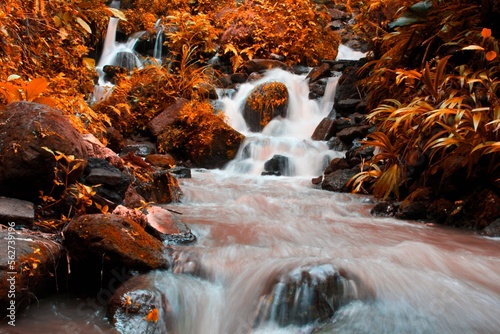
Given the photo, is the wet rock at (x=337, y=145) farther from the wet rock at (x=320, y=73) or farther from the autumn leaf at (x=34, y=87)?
the autumn leaf at (x=34, y=87)

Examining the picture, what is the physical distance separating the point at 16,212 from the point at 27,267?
657mm

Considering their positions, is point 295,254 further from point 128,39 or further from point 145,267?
point 128,39

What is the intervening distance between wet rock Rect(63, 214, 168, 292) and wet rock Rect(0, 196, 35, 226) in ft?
0.92

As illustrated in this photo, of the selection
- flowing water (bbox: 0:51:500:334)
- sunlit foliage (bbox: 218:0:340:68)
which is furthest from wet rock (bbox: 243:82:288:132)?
flowing water (bbox: 0:51:500:334)

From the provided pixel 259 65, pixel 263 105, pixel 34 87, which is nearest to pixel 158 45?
pixel 259 65

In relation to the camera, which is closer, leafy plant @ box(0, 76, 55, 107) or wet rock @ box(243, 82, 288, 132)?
leafy plant @ box(0, 76, 55, 107)

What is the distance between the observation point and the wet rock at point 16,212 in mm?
2785

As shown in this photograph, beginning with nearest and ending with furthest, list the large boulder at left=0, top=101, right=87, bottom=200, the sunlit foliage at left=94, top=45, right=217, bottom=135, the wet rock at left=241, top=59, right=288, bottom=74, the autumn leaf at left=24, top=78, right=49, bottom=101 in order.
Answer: the large boulder at left=0, top=101, right=87, bottom=200
the autumn leaf at left=24, top=78, right=49, bottom=101
the sunlit foliage at left=94, top=45, right=217, bottom=135
the wet rock at left=241, top=59, right=288, bottom=74

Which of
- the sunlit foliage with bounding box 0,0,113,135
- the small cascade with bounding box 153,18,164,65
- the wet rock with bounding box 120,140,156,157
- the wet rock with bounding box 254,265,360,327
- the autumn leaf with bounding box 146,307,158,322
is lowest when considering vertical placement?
the autumn leaf with bounding box 146,307,158,322

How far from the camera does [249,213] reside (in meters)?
4.68

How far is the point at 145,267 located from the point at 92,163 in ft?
4.72

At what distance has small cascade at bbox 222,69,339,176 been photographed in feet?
25.4

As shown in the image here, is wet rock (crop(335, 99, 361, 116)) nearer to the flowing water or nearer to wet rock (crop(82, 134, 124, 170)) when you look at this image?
the flowing water

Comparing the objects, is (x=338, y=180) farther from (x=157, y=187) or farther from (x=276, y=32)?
(x=276, y=32)
